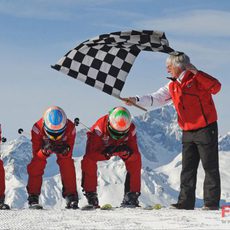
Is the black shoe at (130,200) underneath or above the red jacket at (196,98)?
underneath

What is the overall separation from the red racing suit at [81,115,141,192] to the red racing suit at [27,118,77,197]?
0.26m

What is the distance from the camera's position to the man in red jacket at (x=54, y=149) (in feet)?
34.9

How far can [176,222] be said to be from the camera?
7.43 metres

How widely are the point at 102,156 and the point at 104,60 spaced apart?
1.97 meters

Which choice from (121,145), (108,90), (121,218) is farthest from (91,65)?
(121,218)

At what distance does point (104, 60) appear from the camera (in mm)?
11680

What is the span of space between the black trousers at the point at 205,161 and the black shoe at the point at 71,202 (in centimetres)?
197

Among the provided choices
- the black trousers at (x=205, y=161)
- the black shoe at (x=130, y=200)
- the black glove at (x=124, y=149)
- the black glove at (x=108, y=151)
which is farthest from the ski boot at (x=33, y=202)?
the black trousers at (x=205, y=161)

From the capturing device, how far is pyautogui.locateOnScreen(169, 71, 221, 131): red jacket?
951cm

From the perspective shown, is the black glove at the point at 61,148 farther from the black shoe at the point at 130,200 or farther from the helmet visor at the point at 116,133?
the black shoe at the point at 130,200

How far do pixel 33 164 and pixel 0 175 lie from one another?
627 mm

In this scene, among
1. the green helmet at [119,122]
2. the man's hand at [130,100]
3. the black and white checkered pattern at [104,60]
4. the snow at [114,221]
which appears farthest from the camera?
the black and white checkered pattern at [104,60]

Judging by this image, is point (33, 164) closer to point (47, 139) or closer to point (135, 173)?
point (47, 139)

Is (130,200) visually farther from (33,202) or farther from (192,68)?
(192,68)
